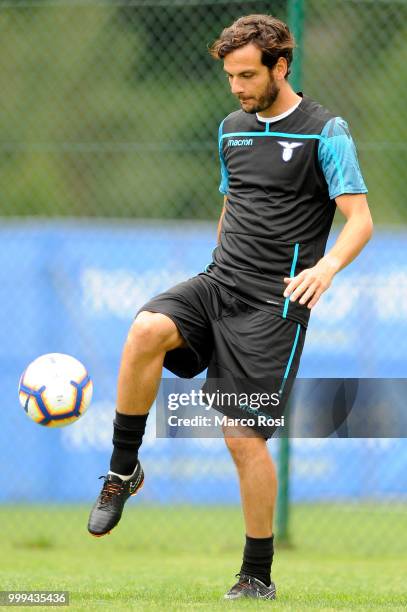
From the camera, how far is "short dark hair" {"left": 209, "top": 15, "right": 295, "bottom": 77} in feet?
15.9

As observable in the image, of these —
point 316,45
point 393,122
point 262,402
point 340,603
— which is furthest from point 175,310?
point 316,45

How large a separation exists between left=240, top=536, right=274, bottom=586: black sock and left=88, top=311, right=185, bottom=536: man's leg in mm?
546

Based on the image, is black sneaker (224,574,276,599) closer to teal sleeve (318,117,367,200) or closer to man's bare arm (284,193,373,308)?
man's bare arm (284,193,373,308)

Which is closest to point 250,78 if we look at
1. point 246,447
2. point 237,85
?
point 237,85

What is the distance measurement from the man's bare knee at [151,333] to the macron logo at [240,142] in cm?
88

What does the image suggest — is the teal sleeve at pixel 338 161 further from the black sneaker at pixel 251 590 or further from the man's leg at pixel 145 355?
the black sneaker at pixel 251 590

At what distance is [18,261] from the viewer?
30.3 feet

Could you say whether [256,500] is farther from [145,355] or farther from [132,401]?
[145,355]

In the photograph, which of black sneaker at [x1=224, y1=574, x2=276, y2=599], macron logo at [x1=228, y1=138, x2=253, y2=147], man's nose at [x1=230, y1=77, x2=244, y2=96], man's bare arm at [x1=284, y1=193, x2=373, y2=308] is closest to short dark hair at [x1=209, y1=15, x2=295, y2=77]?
man's nose at [x1=230, y1=77, x2=244, y2=96]

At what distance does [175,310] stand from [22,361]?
4.59m

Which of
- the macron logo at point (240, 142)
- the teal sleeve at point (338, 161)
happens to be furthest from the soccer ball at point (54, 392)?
the teal sleeve at point (338, 161)

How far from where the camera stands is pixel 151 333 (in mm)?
4637

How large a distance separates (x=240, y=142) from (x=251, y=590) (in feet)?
6.21

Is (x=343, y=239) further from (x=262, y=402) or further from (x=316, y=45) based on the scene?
(x=316, y=45)
